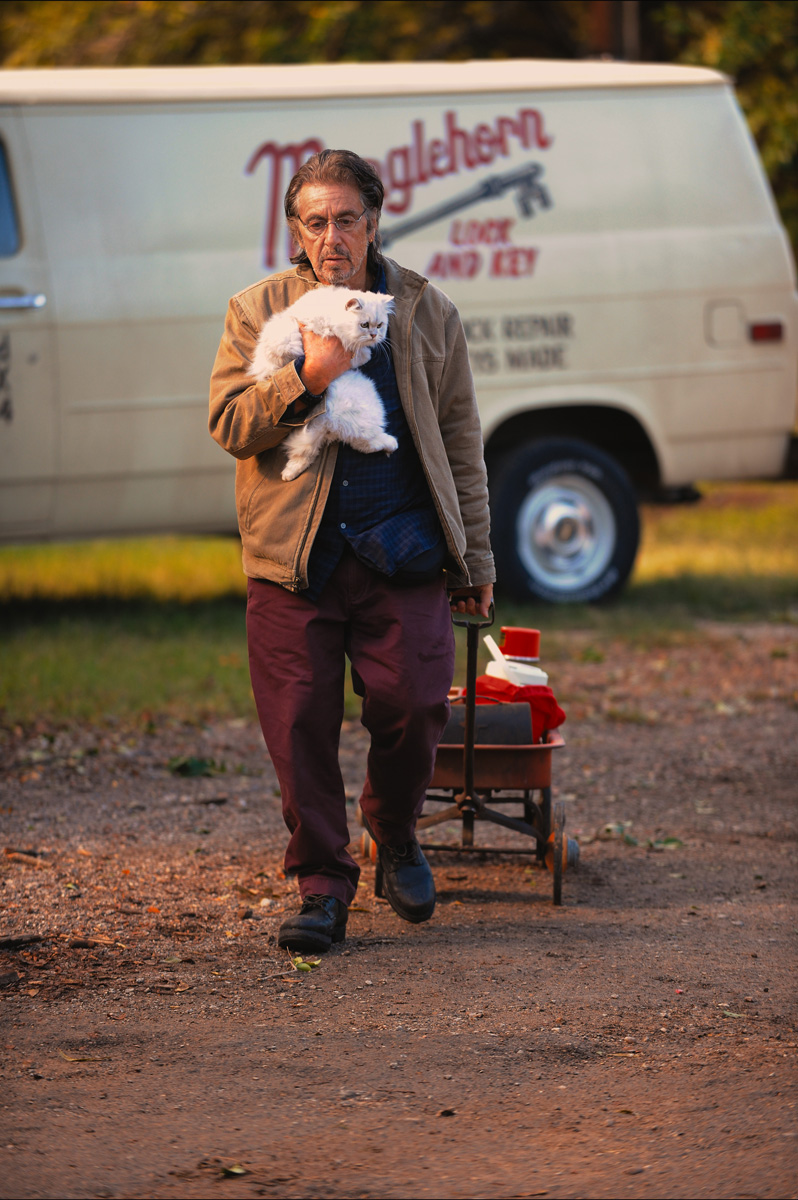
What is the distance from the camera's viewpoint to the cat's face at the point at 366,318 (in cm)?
344

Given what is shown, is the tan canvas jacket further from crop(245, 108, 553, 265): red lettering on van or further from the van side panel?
crop(245, 108, 553, 265): red lettering on van

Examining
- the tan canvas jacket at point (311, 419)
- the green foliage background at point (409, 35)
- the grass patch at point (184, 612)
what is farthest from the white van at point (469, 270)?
the green foliage background at point (409, 35)

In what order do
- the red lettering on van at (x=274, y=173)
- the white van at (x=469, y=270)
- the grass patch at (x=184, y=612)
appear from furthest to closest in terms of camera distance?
1. the red lettering on van at (x=274, y=173)
2. the white van at (x=469, y=270)
3. the grass patch at (x=184, y=612)

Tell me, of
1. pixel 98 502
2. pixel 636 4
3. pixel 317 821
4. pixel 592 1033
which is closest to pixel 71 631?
pixel 98 502

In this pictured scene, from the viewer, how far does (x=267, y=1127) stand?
2.76m

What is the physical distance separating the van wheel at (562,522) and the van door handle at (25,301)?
8.56 feet

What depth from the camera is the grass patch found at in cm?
668

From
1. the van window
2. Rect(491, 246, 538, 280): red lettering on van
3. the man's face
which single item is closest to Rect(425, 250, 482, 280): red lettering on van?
Rect(491, 246, 538, 280): red lettering on van

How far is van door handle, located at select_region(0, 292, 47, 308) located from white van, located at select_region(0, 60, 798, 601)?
1 cm

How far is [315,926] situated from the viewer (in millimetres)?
3693

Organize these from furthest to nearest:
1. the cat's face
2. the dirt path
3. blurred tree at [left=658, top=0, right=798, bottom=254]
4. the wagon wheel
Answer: blurred tree at [left=658, top=0, right=798, bottom=254]
the wagon wheel
the cat's face
the dirt path

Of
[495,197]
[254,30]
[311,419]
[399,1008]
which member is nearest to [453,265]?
[495,197]

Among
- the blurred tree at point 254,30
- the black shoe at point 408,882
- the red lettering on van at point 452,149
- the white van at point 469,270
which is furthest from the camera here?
the blurred tree at point 254,30

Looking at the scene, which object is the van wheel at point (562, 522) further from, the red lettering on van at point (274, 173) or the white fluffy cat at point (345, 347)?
the white fluffy cat at point (345, 347)
